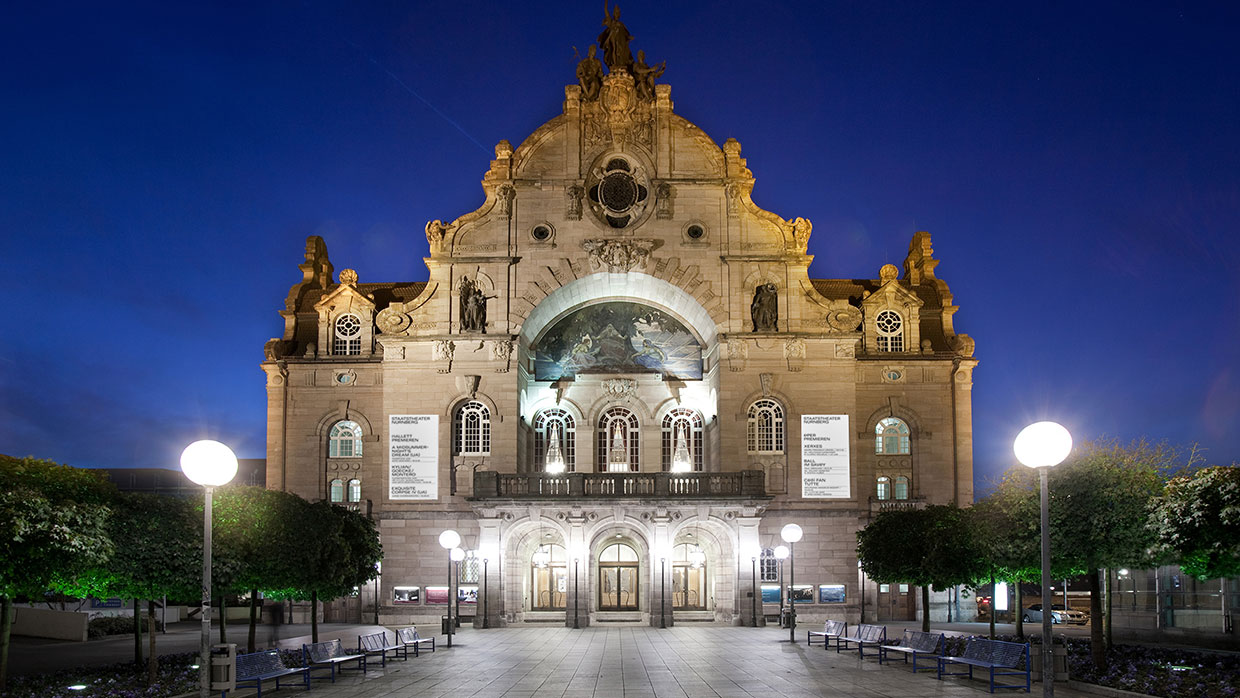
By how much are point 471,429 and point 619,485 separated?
9.79 meters

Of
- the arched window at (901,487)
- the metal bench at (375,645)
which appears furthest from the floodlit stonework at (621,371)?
the metal bench at (375,645)

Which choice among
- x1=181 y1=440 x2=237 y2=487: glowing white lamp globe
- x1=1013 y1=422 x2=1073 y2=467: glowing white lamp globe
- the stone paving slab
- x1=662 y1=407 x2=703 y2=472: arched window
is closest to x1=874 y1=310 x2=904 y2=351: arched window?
x1=662 y1=407 x2=703 y2=472: arched window

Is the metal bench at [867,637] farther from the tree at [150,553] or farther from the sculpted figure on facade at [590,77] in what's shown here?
the sculpted figure on facade at [590,77]

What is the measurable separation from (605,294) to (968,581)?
28401 mm

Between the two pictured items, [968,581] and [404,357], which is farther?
[404,357]

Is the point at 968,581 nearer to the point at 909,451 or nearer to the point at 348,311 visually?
the point at 909,451

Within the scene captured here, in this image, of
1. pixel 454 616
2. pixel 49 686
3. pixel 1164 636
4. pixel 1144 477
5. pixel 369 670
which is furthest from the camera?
pixel 454 616

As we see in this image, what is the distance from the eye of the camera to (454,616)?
54750mm

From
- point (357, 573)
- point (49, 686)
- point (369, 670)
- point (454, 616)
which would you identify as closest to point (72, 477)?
point (49, 686)

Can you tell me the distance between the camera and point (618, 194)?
205 ft

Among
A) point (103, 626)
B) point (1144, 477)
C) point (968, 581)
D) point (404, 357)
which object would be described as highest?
point (404, 357)

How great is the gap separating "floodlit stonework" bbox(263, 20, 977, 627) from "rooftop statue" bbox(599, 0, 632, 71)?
3.88 ft

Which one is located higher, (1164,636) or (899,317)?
(899,317)

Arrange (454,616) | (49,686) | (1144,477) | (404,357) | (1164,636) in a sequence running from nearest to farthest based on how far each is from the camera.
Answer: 1. (49,686)
2. (1144,477)
3. (1164,636)
4. (454,616)
5. (404,357)
